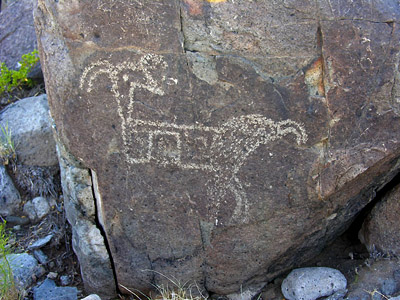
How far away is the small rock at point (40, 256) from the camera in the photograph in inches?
114

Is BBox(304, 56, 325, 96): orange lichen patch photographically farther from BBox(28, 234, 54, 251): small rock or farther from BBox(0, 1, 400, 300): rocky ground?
BBox(28, 234, 54, 251): small rock

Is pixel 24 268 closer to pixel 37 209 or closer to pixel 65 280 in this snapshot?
pixel 65 280

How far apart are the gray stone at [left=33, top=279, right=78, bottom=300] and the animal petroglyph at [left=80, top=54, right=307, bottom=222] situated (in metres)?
0.99

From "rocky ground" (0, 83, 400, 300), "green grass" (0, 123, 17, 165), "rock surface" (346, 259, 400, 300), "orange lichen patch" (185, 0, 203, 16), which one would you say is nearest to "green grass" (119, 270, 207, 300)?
"rocky ground" (0, 83, 400, 300)

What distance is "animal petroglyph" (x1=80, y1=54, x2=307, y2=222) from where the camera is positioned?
2191 millimetres

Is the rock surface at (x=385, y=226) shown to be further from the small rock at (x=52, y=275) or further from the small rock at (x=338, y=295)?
the small rock at (x=52, y=275)

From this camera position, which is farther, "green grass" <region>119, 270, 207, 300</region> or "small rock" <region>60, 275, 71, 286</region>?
"small rock" <region>60, 275, 71, 286</region>

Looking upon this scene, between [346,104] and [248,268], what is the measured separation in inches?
40.8

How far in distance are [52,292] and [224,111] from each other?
1.51m

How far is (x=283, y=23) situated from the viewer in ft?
6.86

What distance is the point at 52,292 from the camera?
2.71m

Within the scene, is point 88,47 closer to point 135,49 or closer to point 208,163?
point 135,49

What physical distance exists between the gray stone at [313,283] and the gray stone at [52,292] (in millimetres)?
1247

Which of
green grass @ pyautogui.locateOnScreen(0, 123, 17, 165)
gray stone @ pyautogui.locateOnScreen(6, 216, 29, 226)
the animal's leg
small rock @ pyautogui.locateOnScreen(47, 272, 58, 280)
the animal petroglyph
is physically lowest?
small rock @ pyautogui.locateOnScreen(47, 272, 58, 280)
